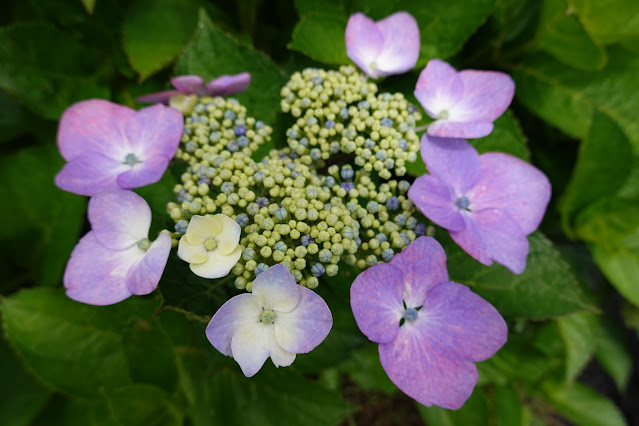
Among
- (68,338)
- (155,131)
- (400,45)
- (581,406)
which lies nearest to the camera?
(155,131)

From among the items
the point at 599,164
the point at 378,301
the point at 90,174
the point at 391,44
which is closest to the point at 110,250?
the point at 90,174

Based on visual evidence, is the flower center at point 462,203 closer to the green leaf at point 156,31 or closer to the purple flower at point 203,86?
the purple flower at point 203,86

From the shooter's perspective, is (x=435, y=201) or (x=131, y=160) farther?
(x=131, y=160)

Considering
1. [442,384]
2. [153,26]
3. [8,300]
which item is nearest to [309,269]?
[442,384]

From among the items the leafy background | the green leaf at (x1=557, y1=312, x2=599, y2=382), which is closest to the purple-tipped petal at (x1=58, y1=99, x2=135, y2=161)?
the leafy background

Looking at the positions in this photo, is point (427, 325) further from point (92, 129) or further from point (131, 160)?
point (92, 129)

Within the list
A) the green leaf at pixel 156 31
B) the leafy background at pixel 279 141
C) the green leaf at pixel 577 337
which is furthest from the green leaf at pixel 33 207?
the green leaf at pixel 577 337
